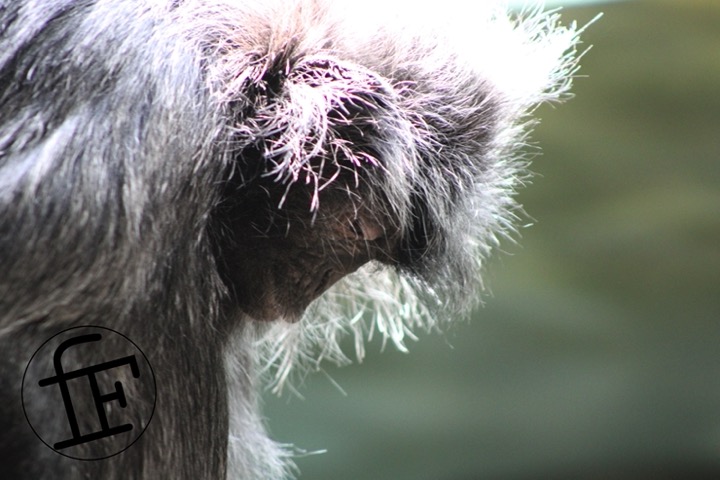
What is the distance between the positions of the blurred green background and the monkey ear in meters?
1.00

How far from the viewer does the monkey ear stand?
74 centimetres

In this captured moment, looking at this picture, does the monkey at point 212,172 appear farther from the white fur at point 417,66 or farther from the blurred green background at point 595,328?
the blurred green background at point 595,328

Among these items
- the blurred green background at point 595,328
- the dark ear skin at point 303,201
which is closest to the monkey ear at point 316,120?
the dark ear skin at point 303,201

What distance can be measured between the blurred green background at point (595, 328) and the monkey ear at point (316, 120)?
39.5 inches

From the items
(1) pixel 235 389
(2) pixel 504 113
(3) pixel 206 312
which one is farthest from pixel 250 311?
(2) pixel 504 113

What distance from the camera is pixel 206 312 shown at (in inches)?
31.3

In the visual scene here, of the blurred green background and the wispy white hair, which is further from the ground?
the wispy white hair

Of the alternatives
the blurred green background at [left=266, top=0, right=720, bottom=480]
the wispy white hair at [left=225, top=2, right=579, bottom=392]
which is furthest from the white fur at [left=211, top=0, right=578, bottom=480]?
the blurred green background at [left=266, top=0, right=720, bottom=480]

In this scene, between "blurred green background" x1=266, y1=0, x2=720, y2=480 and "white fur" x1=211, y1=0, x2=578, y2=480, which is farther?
"blurred green background" x1=266, y1=0, x2=720, y2=480

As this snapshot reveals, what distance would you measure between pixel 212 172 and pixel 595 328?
1.21 m

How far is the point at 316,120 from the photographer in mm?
746

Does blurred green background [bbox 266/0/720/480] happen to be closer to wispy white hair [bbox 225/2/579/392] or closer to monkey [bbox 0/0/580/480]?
wispy white hair [bbox 225/2/579/392]

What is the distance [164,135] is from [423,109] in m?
0.26

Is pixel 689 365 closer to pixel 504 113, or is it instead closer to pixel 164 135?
pixel 504 113
